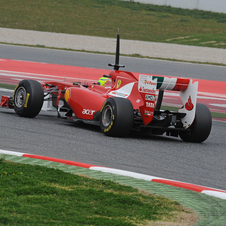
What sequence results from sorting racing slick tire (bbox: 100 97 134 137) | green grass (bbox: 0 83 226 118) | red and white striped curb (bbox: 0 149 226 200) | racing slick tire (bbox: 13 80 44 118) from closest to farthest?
red and white striped curb (bbox: 0 149 226 200) < racing slick tire (bbox: 100 97 134 137) < racing slick tire (bbox: 13 80 44 118) < green grass (bbox: 0 83 226 118)

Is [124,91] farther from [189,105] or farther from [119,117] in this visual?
[189,105]

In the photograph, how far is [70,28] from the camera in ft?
110

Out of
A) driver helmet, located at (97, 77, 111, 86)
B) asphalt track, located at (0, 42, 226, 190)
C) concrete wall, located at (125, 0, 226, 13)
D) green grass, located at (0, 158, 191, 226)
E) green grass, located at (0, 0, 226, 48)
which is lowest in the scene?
asphalt track, located at (0, 42, 226, 190)

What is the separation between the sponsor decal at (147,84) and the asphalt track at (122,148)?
2.59ft

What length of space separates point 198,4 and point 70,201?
44165 mm

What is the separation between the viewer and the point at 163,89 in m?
8.00

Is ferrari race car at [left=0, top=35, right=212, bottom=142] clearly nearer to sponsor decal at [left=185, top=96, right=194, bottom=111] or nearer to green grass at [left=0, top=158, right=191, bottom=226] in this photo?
sponsor decal at [left=185, top=96, right=194, bottom=111]

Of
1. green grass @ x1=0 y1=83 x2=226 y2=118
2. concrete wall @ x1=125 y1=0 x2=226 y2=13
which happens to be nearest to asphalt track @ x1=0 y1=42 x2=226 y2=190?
green grass @ x1=0 y1=83 x2=226 y2=118

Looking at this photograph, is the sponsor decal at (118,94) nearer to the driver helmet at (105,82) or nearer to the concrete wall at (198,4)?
the driver helmet at (105,82)

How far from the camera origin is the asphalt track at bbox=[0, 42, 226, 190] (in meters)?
6.12

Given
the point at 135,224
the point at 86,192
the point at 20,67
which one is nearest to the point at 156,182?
the point at 86,192

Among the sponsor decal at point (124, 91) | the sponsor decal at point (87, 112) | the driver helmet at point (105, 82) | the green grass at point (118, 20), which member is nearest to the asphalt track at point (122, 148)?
the sponsor decal at point (87, 112)

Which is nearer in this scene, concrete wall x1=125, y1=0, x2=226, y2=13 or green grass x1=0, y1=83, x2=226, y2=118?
green grass x1=0, y1=83, x2=226, y2=118

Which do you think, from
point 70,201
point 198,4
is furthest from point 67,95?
point 198,4
